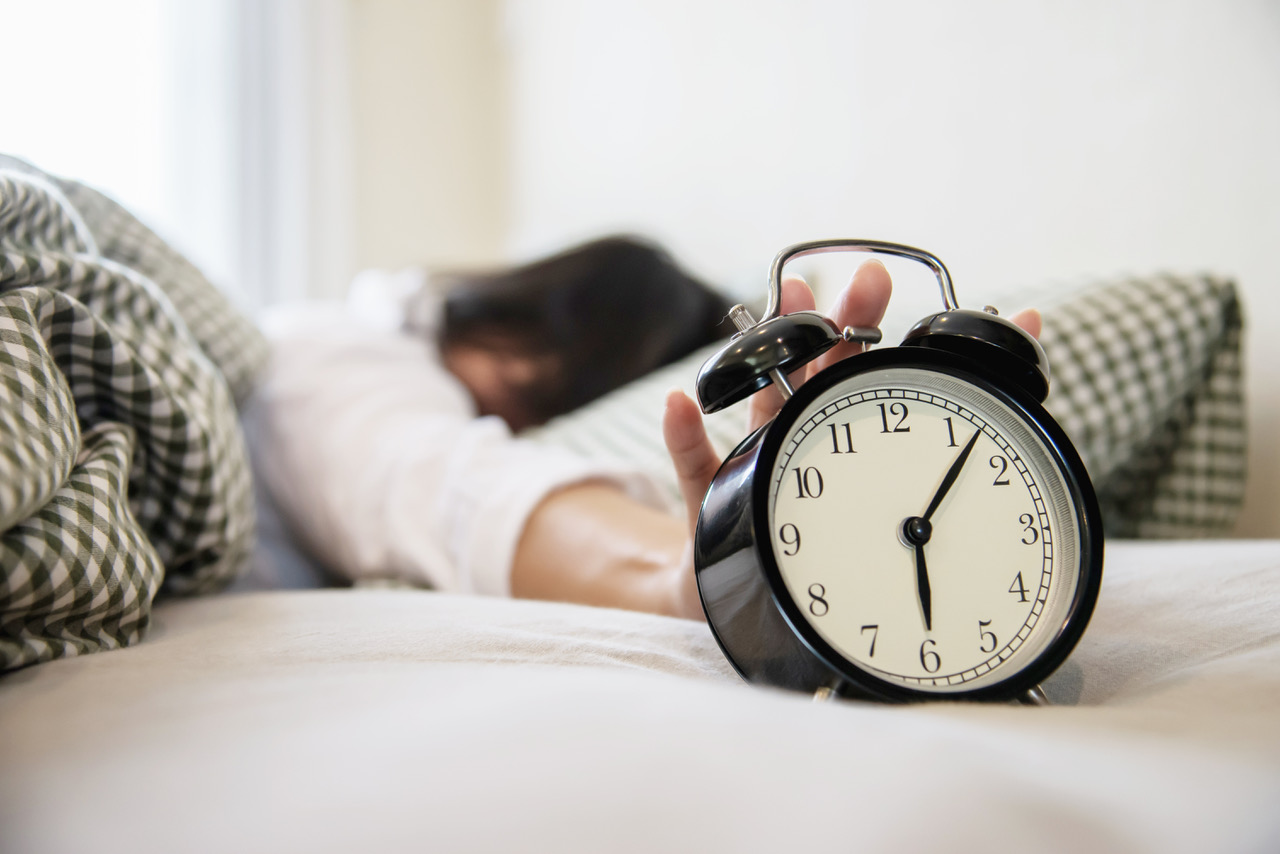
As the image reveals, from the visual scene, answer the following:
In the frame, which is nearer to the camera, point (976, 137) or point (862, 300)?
point (862, 300)

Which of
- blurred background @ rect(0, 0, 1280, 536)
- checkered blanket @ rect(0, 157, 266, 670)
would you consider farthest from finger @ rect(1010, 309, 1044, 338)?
checkered blanket @ rect(0, 157, 266, 670)

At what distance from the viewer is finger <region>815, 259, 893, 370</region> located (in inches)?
21.9

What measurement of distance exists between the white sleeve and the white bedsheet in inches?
16.6

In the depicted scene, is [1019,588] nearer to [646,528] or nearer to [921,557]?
[921,557]

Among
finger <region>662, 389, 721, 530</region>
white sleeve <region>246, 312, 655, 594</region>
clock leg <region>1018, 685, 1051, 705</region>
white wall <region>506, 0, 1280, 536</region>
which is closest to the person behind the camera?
clock leg <region>1018, 685, 1051, 705</region>

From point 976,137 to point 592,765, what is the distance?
128cm

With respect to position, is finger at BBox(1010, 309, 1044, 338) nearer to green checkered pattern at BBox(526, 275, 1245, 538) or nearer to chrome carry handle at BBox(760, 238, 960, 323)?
chrome carry handle at BBox(760, 238, 960, 323)

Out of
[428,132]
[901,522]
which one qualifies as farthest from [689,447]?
[428,132]

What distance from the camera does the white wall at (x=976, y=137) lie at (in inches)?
40.2

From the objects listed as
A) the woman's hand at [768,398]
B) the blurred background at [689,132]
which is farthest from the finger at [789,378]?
the blurred background at [689,132]

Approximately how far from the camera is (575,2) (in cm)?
247

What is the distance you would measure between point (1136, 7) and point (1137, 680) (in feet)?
3.33

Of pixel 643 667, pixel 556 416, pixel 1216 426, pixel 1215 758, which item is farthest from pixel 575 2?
pixel 1215 758

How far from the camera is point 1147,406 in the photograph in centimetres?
91
